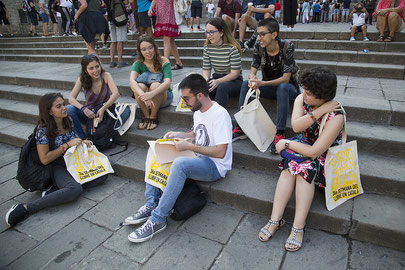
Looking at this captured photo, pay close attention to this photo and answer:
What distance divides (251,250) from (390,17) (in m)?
5.68

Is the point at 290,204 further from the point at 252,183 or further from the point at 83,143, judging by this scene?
the point at 83,143

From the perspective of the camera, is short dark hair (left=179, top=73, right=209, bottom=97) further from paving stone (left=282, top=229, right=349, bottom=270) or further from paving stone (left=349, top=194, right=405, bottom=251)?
paving stone (left=349, top=194, right=405, bottom=251)

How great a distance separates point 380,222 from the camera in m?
2.10

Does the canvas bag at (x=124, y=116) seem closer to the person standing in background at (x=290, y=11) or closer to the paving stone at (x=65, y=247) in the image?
the paving stone at (x=65, y=247)

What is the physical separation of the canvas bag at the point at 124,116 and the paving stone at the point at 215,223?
1.73 m

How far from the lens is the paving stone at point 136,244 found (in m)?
2.20

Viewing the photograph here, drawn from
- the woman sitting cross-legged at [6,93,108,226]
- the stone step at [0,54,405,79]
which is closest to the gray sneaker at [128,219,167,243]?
the woman sitting cross-legged at [6,93,108,226]

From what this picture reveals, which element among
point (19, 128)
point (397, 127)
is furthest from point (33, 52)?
point (397, 127)

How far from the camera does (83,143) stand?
3.09 meters

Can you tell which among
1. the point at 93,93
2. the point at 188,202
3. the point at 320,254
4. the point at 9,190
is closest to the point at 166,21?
the point at 93,93

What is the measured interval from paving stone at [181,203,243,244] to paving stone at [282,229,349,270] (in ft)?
1.79

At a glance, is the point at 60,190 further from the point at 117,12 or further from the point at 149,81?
the point at 117,12

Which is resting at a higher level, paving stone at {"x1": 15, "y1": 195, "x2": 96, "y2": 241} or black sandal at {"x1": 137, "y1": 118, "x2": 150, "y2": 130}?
black sandal at {"x1": 137, "y1": 118, "x2": 150, "y2": 130}

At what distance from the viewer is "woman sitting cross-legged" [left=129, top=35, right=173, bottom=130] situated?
3.63 metres
